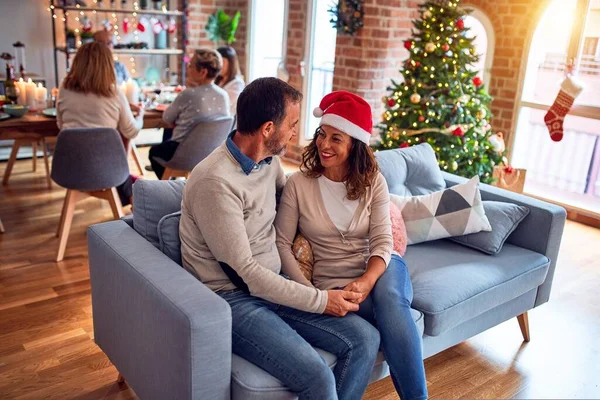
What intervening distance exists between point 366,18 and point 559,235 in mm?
2751

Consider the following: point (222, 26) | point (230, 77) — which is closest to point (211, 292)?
point (230, 77)

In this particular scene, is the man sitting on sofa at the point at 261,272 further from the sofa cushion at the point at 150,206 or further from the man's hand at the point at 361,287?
the sofa cushion at the point at 150,206

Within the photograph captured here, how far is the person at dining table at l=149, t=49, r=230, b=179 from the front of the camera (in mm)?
3832

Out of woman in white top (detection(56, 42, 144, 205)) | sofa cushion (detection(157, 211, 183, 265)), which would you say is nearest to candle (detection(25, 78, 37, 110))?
woman in white top (detection(56, 42, 144, 205))

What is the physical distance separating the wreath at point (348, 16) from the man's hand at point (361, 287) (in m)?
3.32

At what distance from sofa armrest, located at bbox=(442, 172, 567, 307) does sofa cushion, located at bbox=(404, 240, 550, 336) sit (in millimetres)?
50

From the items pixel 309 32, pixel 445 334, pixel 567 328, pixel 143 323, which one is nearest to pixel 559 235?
pixel 567 328

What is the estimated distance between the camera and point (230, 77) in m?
4.73

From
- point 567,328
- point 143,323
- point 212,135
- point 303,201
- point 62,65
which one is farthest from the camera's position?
point 62,65

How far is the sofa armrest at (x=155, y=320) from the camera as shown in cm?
162

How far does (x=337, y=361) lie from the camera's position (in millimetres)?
1862

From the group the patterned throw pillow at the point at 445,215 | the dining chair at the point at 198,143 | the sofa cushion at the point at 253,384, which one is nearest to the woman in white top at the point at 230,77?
the dining chair at the point at 198,143

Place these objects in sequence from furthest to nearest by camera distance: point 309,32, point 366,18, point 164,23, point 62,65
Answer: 1. point 164,23
2. point 62,65
3. point 309,32
4. point 366,18

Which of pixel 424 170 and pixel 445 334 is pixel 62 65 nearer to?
pixel 424 170
